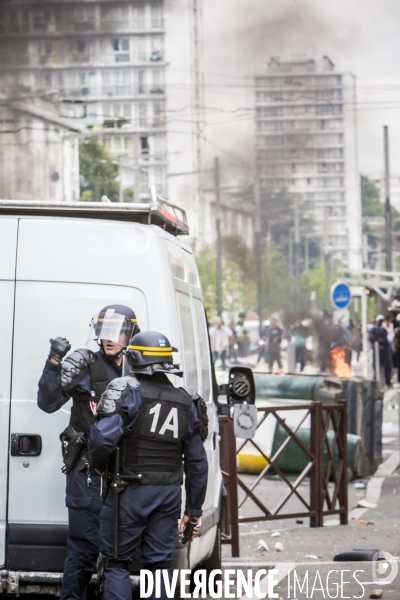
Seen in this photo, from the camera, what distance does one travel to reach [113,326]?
5004 mm

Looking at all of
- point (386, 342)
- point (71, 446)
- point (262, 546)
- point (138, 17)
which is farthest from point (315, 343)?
point (71, 446)

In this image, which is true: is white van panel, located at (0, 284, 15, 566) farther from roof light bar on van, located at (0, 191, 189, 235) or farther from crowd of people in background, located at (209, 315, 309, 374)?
crowd of people in background, located at (209, 315, 309, 374)

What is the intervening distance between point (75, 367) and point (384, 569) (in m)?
2.85

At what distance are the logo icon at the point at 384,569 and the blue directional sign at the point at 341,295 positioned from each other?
727 inches

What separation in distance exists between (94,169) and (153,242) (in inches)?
2448

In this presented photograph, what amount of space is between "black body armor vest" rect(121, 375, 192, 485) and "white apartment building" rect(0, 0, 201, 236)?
35.3 m

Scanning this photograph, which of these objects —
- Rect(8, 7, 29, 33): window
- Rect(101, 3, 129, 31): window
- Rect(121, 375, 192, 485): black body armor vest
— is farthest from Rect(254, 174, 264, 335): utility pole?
Rect(121, 375, 192, 485): black body armor vest

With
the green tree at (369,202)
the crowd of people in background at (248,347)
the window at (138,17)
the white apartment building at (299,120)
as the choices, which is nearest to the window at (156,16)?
the window at (138,17)

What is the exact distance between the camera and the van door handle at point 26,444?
5070mm

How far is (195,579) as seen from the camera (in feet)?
20.7

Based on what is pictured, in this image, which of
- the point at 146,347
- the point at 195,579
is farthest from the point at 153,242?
the point at 195,579

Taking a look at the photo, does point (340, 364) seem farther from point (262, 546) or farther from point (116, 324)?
point (116, 324)

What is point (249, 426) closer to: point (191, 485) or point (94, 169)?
point (191, 485)

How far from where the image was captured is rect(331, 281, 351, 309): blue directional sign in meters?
25.5
